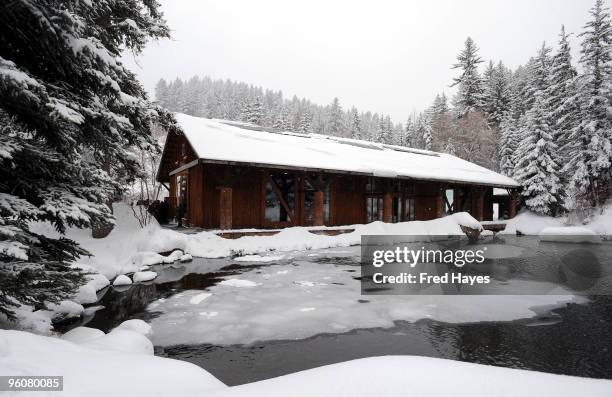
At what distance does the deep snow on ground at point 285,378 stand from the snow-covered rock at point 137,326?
1.95m

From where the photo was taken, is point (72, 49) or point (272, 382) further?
point (72, 49)

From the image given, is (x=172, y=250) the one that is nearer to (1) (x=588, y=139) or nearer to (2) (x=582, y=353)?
(2) (x=582, y=353)

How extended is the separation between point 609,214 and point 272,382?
1092 inches

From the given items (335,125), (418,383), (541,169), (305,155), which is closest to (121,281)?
(418,383)

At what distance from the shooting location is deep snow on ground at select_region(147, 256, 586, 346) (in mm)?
5211

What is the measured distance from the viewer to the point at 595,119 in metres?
22.8

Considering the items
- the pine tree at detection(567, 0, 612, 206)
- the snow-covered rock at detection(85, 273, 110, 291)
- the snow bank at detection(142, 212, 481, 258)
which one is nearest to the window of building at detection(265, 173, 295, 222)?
→ the snow bank at detection(142, 212, 481, 258)

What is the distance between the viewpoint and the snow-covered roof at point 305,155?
46.3 ft

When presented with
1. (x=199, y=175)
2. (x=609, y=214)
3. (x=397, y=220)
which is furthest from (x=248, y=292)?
(x=609, y=214)

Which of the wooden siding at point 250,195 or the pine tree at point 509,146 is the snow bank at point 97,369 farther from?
the pine tree at point 509,146

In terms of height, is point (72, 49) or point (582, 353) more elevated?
point (72, 49)

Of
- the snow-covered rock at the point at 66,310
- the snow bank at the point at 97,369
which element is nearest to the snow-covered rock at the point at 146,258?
the snow-covered rock at the point at 66,310

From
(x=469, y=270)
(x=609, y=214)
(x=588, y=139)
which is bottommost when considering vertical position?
(x=469, y=270)

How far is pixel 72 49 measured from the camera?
369 centimetres
